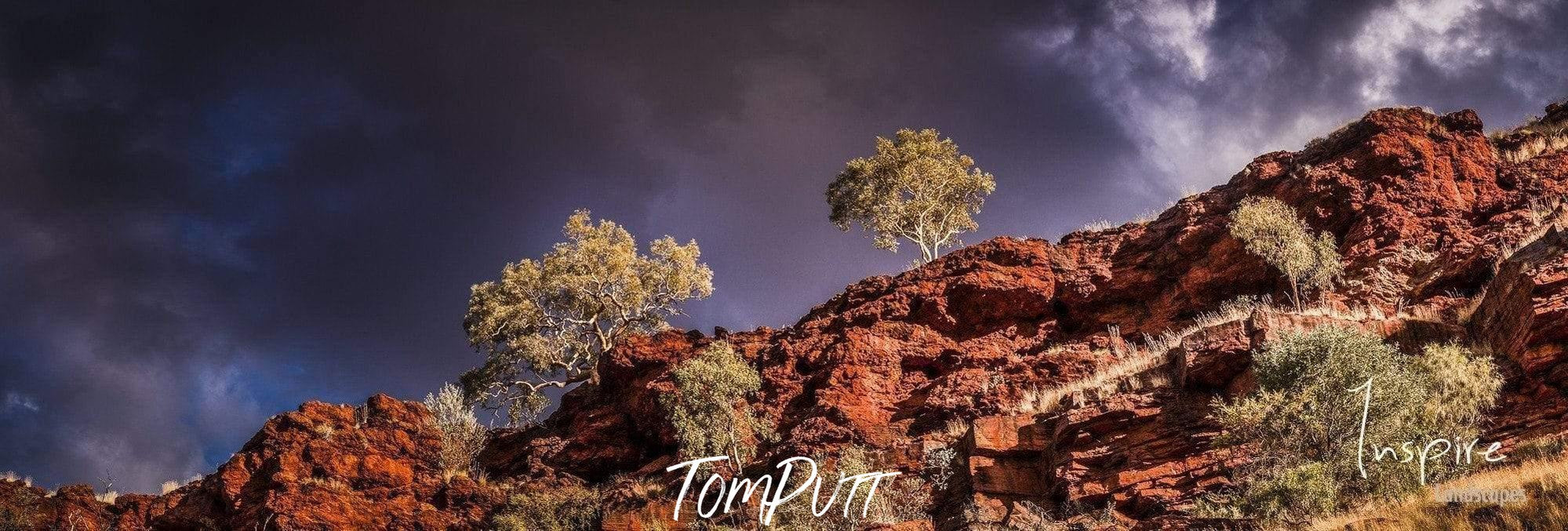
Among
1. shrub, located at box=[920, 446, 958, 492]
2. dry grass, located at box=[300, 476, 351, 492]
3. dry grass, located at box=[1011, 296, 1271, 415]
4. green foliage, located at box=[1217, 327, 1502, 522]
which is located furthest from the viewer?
dry grass, located at box=[300, 476, 351, 492]

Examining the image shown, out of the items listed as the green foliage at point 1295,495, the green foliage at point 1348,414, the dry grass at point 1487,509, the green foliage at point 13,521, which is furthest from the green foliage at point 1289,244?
the green foliage at point 13,521

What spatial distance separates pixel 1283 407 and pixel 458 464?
2559 centimetres

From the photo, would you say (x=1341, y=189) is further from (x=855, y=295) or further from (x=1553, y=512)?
(x=1553, y=512)

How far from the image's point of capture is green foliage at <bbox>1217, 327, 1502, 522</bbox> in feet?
56.4

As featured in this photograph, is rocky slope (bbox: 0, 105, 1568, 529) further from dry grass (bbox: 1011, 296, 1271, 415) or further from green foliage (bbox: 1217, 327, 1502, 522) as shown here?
green foliage (bbox: 1217, 327, 1502, 522)

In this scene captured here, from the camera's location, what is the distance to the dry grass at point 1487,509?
1238 centimetres

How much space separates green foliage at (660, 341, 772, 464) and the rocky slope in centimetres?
87

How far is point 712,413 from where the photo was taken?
2809 centimetres

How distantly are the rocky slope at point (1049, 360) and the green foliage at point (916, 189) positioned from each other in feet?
37.3

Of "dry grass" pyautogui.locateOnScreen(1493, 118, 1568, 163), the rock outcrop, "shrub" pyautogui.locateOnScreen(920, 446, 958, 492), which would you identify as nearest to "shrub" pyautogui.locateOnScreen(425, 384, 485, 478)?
the rock outcrop

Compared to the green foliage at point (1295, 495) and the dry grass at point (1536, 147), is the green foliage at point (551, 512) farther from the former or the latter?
the dry grass at point (1536, 147)

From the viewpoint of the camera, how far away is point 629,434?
1256 inches

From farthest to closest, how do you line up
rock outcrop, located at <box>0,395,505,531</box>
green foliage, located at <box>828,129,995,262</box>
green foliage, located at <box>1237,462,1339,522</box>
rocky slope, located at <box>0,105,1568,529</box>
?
green foliage, located at <box>828,129,995,262</box> < rock outcrop, located at <box>0,395,505,531</box> < rocky slope, located at <box>0,105,1568,529</box> < green foliage, located at <box>1237,462,1339,522</box>

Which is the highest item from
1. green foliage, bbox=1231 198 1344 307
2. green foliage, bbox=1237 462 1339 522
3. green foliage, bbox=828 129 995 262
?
green foliage, bbox=828 129 995 262
